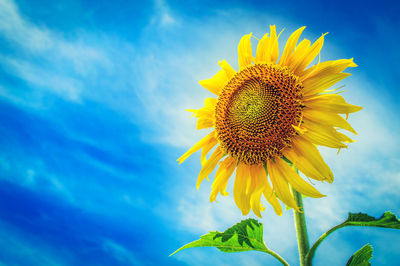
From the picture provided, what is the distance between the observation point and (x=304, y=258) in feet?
10.6

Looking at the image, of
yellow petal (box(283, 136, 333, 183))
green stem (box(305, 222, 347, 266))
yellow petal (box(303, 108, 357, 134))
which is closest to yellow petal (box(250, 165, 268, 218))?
yellow petal (box(283, 136, 333, 183))

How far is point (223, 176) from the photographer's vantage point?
375cm

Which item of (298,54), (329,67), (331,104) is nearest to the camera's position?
(331,104)

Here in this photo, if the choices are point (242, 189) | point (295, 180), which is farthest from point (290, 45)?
point (242, 189)

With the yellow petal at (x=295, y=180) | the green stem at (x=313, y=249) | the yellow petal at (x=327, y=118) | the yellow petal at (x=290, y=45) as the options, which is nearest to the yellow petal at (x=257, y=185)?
the yellow petal at (x=295, y=180)

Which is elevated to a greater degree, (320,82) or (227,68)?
(227,68)

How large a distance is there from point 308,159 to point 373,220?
0.89 m

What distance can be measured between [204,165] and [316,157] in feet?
4.66

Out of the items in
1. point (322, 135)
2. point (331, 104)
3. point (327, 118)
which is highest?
point (331, 104)

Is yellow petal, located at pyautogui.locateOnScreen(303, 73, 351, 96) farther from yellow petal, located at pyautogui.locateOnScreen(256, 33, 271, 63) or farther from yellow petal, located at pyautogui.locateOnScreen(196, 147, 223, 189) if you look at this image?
yellow petal, located at pyautogui.locateOnScreen(196, 147, 223, 189)

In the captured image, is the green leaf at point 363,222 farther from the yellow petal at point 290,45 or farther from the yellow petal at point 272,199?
the yellow petal at point 290,45

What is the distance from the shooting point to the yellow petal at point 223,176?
3.71 m

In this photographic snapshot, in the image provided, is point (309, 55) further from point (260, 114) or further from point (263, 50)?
point (260, 114)

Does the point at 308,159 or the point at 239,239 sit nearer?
the point at 308,159
